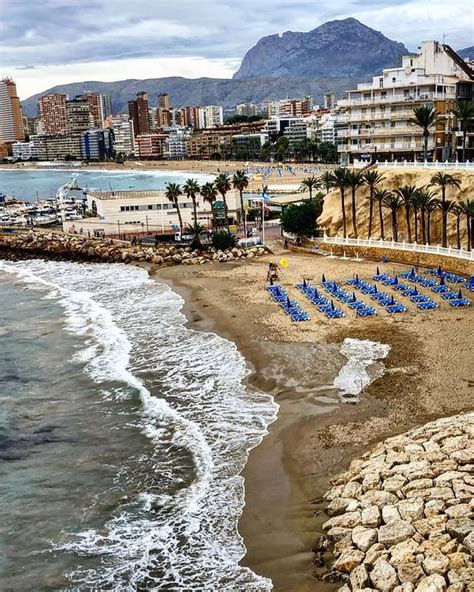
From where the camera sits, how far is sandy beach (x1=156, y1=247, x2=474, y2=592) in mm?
17281

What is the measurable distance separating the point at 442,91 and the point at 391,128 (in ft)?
19.6

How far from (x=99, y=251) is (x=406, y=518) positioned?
5317 centimetres

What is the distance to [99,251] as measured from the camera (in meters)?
64.9

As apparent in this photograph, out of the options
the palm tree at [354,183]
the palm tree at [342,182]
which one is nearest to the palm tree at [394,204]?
the palm tree at [354,183]

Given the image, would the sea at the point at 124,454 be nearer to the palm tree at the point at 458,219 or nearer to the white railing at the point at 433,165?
the palm tree at the point at 458,219

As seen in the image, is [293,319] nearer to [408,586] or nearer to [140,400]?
[140,400]

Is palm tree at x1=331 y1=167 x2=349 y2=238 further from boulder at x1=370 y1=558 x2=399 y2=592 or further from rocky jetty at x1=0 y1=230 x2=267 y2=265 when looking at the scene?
boulder at x1=370 y1=558 x2=399 y2=592

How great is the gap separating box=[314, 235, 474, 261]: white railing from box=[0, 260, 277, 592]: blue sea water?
18.9m

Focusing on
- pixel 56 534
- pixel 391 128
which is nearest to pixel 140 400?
pixel 56 534

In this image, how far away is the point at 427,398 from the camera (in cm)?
2450

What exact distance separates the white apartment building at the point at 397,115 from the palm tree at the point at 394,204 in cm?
1148

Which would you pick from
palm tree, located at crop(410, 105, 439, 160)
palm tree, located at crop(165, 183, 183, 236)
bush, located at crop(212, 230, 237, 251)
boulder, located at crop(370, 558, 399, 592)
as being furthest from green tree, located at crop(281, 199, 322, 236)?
boulder, located at crop(370, 558, 399, 592)

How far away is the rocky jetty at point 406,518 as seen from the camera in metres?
13.7

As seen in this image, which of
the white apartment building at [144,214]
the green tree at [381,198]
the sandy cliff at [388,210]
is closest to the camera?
the sandy cliff at [388,210]
